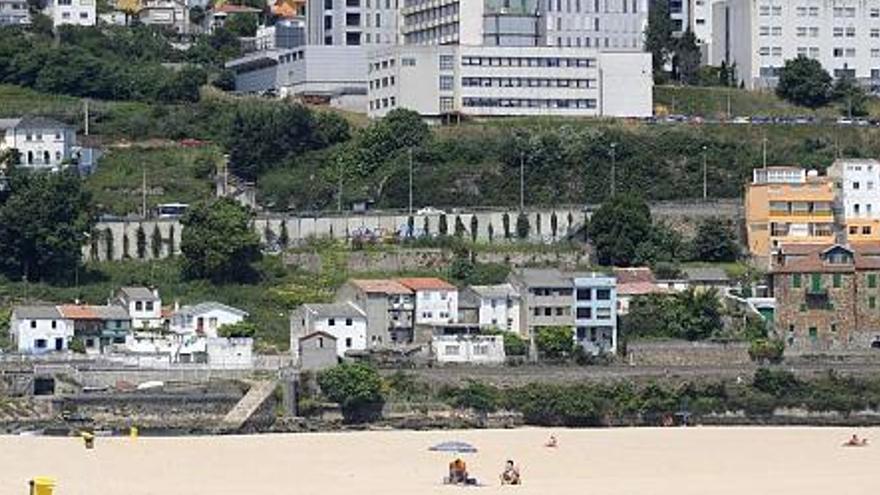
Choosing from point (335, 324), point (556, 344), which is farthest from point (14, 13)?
point (556, 344)

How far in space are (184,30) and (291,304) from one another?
37.5 meters

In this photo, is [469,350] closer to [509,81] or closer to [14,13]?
[509,81]

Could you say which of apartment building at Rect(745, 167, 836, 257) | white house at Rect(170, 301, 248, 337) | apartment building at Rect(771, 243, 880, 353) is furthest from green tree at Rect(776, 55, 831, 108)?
white house at Rect(170, 301, 248, 337)

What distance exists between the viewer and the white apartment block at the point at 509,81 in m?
97.1

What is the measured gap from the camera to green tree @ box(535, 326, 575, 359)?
261ft

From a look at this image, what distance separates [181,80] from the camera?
333 ft

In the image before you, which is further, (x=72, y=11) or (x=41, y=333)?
(x=72, y=11)

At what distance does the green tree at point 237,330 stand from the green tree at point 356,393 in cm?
617

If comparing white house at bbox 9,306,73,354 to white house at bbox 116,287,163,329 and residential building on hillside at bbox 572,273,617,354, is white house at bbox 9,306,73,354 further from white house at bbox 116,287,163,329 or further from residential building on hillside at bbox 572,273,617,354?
residential building on hillside at bbox 572,273,617,354

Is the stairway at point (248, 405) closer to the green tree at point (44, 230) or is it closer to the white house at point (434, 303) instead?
the white house at point (434, 303)

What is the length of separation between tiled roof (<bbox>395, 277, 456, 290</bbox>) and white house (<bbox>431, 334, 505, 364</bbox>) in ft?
7.48

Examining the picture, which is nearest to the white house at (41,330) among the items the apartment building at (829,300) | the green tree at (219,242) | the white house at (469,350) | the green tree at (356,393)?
the green tree at (219,242)

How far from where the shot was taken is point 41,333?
79.2m

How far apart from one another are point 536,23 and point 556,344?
23.0 meters
